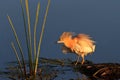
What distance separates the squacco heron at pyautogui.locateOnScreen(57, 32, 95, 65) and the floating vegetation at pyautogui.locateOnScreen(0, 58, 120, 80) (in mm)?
199

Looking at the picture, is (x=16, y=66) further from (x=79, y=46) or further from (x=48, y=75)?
(x=79, y=46)

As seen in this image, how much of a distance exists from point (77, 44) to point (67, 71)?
2.22 feet

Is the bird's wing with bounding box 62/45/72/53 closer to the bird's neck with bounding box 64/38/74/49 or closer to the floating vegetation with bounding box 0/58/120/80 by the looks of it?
the bird's neck with bounding box 64/38/74/49

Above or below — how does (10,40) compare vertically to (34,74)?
above

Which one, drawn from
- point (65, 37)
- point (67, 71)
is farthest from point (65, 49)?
point (67, 71)

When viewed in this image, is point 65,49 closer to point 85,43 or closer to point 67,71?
point 85,43

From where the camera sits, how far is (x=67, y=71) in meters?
5.11

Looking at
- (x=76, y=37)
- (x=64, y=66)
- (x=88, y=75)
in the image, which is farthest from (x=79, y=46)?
(x=88, y=75)

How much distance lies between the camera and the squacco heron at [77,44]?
5.50 metres

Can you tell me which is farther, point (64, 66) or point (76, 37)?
point (76, 37)

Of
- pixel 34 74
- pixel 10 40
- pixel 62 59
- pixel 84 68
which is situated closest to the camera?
pixel 34 74

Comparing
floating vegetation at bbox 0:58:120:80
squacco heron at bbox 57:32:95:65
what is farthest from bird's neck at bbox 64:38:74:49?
floating vegetation at bbox 0:58:120:80

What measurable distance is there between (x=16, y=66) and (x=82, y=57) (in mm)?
857

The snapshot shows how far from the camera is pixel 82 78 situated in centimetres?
477
